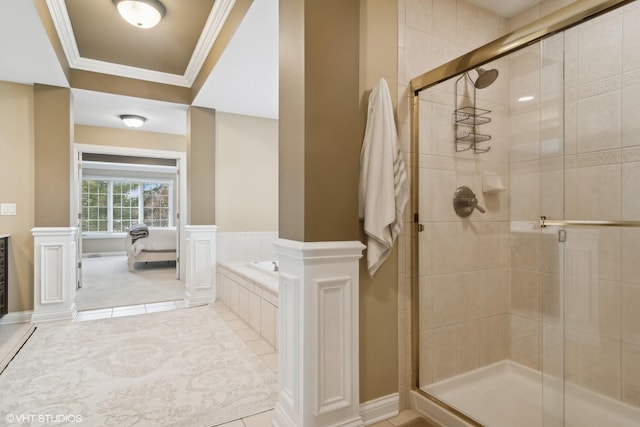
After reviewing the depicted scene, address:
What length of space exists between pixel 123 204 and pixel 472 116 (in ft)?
31.3

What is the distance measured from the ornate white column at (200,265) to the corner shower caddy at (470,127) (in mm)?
3180

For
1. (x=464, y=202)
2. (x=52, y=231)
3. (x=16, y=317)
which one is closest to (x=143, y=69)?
(x=52, y=231)

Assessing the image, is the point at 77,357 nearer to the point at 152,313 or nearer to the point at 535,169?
the point at 152,313

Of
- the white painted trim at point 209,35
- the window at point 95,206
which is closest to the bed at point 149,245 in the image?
the window at point 95,206

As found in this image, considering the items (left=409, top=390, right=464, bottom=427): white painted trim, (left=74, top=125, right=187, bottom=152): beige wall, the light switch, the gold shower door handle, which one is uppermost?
(left=74, top=125, right=187, bottom=152): beige wall

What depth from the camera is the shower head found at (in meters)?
1.76

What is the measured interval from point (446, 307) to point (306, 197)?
111 centimetres

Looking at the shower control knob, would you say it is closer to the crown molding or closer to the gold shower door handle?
the gold shower door handle

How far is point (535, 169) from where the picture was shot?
180 centimetres

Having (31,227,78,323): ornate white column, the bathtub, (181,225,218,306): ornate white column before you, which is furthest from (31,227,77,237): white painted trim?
the bathtub

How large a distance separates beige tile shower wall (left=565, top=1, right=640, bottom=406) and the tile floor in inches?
34.3

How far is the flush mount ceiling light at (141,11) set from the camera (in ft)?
7.81

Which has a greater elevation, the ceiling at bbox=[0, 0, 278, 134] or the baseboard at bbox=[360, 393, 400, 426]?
the ceiling at bbox=[0, 0, 278, 134]

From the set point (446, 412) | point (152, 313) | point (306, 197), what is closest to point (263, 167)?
point (152, 313)
